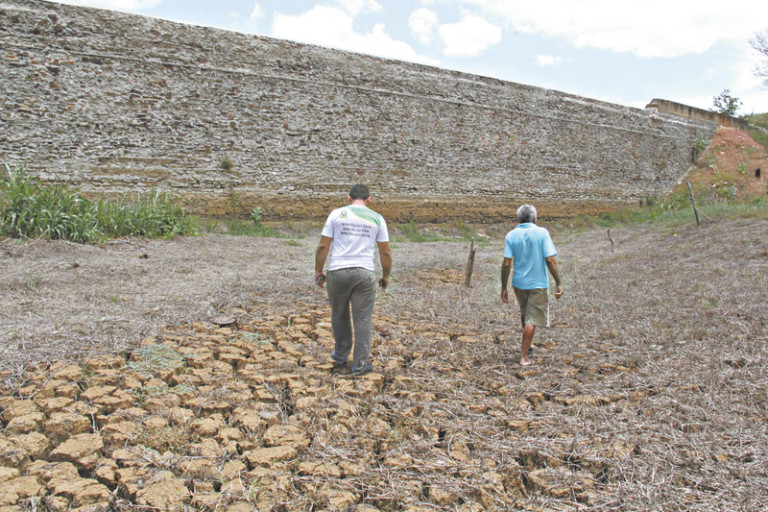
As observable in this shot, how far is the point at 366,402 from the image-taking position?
Result: 3182 millimetres

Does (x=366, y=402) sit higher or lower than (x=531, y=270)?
lower

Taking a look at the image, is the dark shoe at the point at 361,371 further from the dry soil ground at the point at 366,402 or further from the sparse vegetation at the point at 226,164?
the sparse vegetation at the point at 226,164

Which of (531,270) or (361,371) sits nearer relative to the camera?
(361,371)

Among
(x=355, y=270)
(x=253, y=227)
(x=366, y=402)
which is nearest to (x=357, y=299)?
(x=355, y=270)

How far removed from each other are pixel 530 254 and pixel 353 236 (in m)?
1.59

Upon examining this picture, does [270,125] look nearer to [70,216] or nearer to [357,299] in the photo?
[70,216]

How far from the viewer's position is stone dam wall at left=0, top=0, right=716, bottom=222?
9438 mm

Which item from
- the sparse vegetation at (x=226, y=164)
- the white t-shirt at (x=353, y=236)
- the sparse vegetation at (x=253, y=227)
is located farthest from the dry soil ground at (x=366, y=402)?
the sparse vegetation at (x=226, y=164)

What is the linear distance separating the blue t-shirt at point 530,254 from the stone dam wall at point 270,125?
8.21m

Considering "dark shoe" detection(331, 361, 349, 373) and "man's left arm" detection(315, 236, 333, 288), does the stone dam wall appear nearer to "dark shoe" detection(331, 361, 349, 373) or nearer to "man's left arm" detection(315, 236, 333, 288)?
"man's left arm" detection(315, 236, 333, 288)

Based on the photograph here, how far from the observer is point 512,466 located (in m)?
2.50

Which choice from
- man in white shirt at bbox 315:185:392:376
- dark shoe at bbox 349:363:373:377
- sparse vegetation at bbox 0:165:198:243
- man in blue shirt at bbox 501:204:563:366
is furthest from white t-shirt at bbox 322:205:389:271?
sparse vegetation at bbox 0:165:198:243

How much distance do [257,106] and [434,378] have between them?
9315 millimetres

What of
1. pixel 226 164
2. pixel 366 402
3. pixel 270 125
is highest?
pixel 270 125
